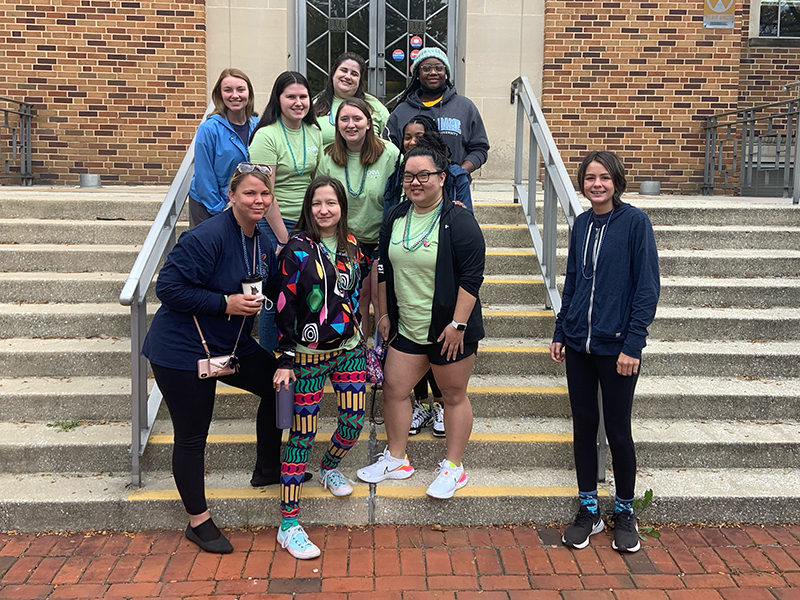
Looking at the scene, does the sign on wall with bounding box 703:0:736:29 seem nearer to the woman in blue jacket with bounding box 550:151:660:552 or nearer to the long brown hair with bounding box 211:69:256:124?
the woman in blue jacket with bounding box 550:151:660:552

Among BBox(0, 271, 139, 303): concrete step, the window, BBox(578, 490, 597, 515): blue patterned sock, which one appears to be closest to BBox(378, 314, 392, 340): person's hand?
BBox(578, 490, 597, 515): blue patterned sock

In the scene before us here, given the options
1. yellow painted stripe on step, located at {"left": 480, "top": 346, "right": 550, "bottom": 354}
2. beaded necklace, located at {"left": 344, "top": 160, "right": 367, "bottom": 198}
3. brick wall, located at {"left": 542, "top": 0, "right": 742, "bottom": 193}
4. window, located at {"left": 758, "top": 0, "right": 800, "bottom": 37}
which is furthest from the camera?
window, located at {"left": 758, "top": 0, "right": 800, "bottom": 37}

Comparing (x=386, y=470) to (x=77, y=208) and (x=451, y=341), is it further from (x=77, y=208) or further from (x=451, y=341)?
(x=77, y=208)

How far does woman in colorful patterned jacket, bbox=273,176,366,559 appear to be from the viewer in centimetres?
300

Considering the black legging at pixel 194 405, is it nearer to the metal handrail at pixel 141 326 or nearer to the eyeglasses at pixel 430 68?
the metal handrail at pixel 141 326

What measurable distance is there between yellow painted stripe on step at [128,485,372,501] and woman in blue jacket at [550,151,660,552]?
1.03 m

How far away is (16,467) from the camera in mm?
3520

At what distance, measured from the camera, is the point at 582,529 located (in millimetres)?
3166

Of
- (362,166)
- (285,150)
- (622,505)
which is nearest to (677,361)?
(622,505)

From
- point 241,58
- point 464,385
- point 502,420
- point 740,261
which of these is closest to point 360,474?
point 464,385

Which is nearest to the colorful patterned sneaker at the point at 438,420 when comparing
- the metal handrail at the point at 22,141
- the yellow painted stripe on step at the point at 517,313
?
the yellow painted stripe on step at the point at 517,313

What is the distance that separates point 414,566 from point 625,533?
3.25ft

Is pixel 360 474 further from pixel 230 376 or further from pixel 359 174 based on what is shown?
pixel 359 174

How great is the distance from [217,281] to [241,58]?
5.17m
